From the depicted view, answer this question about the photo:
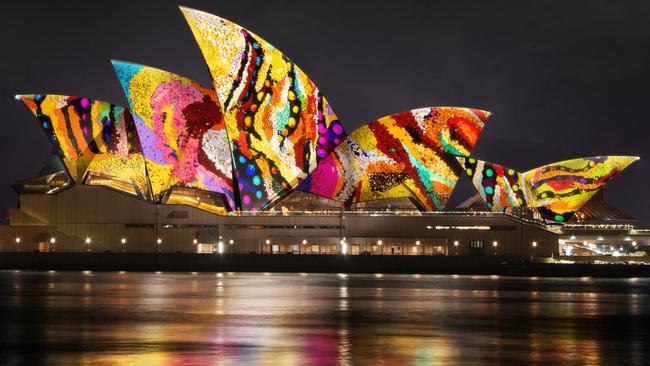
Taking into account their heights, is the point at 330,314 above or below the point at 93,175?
below

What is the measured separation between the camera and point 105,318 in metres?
26.2

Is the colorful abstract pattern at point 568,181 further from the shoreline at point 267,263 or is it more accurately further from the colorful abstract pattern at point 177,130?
the colorful abstract pattern at point 177,130

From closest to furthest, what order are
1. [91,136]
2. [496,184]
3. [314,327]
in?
[314,327]
[91,136]
[496,184]

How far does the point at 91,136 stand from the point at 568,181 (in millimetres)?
43541

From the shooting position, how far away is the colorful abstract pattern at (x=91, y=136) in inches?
3093

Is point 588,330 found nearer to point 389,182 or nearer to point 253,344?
point 253,344

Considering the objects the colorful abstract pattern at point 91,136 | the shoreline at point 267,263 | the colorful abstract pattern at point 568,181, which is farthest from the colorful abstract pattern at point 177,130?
the colorful abstract pattern at point 568,181

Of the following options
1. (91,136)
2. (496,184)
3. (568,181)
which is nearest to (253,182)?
(91,136)

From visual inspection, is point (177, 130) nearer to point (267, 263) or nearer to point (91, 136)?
point (91, 136)

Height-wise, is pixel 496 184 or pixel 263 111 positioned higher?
pixel 263 111

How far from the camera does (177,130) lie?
7912 cm

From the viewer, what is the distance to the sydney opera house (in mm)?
78312

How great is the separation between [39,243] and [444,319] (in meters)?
61.2

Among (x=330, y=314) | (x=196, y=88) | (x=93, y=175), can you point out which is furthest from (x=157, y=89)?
(x=330, y=314)
